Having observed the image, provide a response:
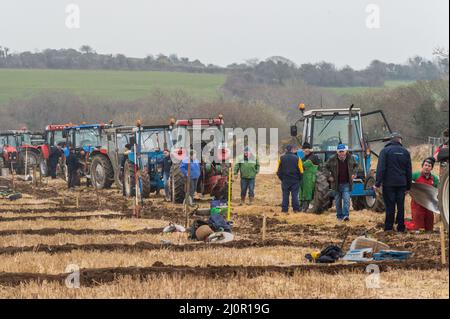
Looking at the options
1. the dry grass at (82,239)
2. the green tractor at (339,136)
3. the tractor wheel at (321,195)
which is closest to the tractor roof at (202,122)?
the green tractor at (339,136)

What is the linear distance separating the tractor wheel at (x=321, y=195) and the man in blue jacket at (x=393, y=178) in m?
3.64

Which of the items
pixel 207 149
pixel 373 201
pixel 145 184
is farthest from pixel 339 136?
pixel 145 184

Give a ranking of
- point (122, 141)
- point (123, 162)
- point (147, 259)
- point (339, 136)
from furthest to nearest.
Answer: point (122, 141)
point (123, 162)
point (339, 136)
point (147, 259)

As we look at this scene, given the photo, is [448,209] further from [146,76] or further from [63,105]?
[146,76]

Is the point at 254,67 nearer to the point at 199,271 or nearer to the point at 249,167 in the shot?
the point at 249,167

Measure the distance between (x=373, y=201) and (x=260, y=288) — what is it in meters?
11.4

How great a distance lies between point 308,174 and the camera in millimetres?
19828

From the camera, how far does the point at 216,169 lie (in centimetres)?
2470

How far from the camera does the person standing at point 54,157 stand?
36.2m

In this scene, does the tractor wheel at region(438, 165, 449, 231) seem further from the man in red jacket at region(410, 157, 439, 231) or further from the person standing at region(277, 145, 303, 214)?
the person standing at region(277, 145, 303, 214)

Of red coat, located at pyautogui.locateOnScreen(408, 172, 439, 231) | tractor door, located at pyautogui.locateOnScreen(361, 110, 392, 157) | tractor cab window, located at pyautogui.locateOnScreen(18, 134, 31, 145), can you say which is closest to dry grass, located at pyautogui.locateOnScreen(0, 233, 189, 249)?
red coat, located at pyautogui.locateOnScreen(408, 172, 439, 231)

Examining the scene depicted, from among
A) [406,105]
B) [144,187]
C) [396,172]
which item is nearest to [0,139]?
[144,187]

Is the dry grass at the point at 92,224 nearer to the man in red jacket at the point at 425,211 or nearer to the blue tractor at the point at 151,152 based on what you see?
the man in red jacket at the point at 425,211

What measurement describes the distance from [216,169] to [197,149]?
2.56ft
